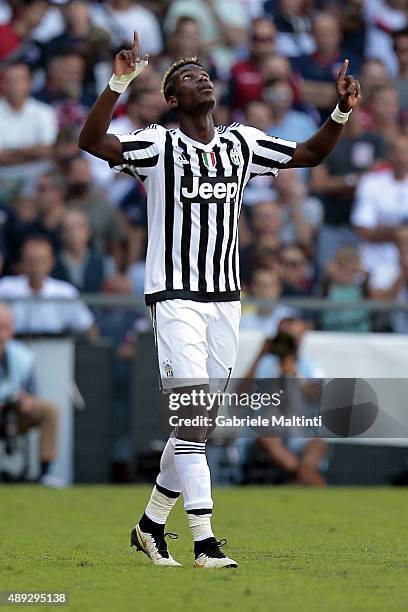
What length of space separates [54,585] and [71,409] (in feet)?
22.6

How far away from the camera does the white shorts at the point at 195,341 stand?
6.40 meters

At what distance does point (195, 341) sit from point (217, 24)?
11639 mm

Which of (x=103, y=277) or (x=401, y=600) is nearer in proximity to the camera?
(x=401, y=600)

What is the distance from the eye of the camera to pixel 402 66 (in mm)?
18031

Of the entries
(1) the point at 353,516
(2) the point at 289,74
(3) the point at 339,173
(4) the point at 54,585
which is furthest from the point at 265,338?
(4) the point at 54,585

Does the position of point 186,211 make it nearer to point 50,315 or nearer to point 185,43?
point 50,315

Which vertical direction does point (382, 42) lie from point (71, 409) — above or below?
above

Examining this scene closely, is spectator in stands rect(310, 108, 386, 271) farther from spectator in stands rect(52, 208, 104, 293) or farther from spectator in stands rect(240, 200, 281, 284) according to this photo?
spectator in stands rect(52, 208, 104, 293)

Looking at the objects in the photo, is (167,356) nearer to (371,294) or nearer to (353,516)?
(353,516)

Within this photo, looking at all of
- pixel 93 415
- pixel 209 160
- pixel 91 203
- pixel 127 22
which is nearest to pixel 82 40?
pixel 127 22

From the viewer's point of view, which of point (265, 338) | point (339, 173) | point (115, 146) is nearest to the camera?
point (115, 146)

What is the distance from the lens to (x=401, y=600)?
518 cm

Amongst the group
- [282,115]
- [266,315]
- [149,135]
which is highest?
[282,115]

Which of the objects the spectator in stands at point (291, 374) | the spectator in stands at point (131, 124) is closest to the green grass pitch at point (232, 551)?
the spectator in stands at point (291, 374)
